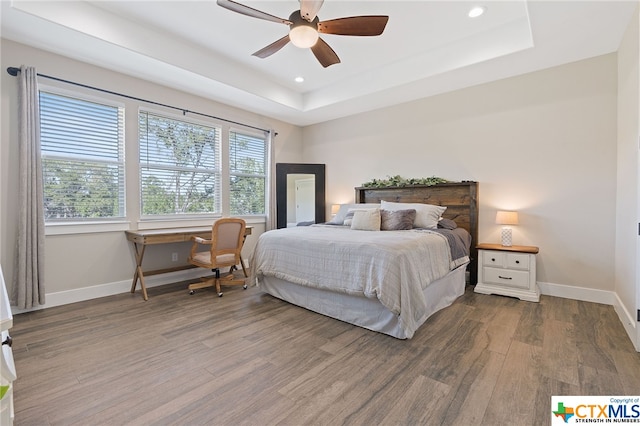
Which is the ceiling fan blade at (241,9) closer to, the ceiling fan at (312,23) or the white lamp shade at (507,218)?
the ceiling fan at (312,23)

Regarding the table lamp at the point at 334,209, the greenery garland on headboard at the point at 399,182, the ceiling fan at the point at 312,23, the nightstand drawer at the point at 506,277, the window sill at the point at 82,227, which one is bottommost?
the nightstand drawer at the point at 506,277

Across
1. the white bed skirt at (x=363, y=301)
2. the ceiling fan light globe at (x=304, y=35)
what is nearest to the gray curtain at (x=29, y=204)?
the white bed skirt at (x=363, y=301)

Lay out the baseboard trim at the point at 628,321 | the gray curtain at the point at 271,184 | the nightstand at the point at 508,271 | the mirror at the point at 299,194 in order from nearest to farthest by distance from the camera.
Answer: the baseboard trim at the point at 628,321 → the nightstand at the point at 508,271 → the gray curtain at the point at 271,184 → the mirror at the point at 299,194

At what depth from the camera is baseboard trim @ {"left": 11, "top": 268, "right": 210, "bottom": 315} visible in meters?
3.13

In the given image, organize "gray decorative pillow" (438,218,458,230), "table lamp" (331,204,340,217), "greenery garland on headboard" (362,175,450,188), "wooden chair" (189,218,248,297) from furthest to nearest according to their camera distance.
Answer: "table lamp" (331,204,340,217) → "greenery garland on headboard" (362,175,450,188) → "gray decorative pillow" (438,218,458,230) → "wooden chair" (189,218,248,297)

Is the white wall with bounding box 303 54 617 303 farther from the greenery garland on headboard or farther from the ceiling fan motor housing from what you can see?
the ceiling fan motor housing

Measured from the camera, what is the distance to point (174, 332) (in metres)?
2.52

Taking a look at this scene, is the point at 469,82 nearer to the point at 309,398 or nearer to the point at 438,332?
the point at 438,332

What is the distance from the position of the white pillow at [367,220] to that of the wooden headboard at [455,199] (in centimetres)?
107

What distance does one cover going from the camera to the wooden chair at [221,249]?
3.50m

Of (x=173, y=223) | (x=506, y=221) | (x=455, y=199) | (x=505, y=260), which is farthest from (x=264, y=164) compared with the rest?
(x=505, y=260)

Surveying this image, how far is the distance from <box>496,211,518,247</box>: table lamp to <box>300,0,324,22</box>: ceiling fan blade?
9.88ft

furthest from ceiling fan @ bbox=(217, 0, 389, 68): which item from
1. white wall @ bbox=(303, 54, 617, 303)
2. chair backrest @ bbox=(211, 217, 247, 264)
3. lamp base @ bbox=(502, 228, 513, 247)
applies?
lamp base @ bbox=(502, 228, 513, 247)

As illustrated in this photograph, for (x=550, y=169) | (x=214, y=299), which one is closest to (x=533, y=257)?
(x=550, y=169)
